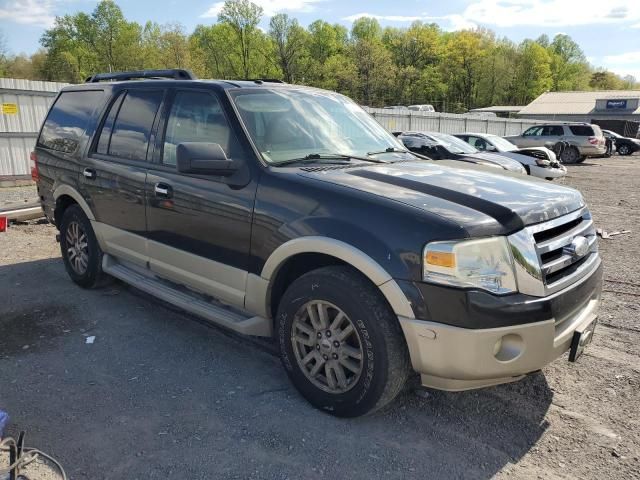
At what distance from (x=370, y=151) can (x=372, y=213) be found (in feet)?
4.21

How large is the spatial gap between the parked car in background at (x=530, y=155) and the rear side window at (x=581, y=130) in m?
11.5

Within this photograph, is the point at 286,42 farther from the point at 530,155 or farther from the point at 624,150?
the point at 530,155

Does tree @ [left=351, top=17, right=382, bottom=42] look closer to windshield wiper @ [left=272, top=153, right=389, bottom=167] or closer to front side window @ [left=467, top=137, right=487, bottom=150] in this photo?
front side window @ [left=467, top=137, right=487, bottom=150]

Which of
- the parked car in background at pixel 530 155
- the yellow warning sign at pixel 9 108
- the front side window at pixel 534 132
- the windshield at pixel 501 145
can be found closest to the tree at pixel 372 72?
the front side window at pixel 534 132

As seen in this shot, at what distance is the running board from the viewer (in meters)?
Answer: 3.43

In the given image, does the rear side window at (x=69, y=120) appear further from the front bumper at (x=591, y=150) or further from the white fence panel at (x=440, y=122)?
the front bumper at (x=591, y=150)

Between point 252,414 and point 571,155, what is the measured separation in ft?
84.3

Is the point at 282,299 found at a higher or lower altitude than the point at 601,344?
higher

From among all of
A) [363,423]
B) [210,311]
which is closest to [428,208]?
[363,423]

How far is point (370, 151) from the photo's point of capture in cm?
394

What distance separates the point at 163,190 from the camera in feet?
12.7

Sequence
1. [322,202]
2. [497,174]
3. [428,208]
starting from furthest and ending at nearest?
[497,174], [322,202], [428,208]

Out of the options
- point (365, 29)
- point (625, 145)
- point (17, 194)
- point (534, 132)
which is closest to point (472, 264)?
point (17, 194)

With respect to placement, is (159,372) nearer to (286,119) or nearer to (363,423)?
(363,423)
